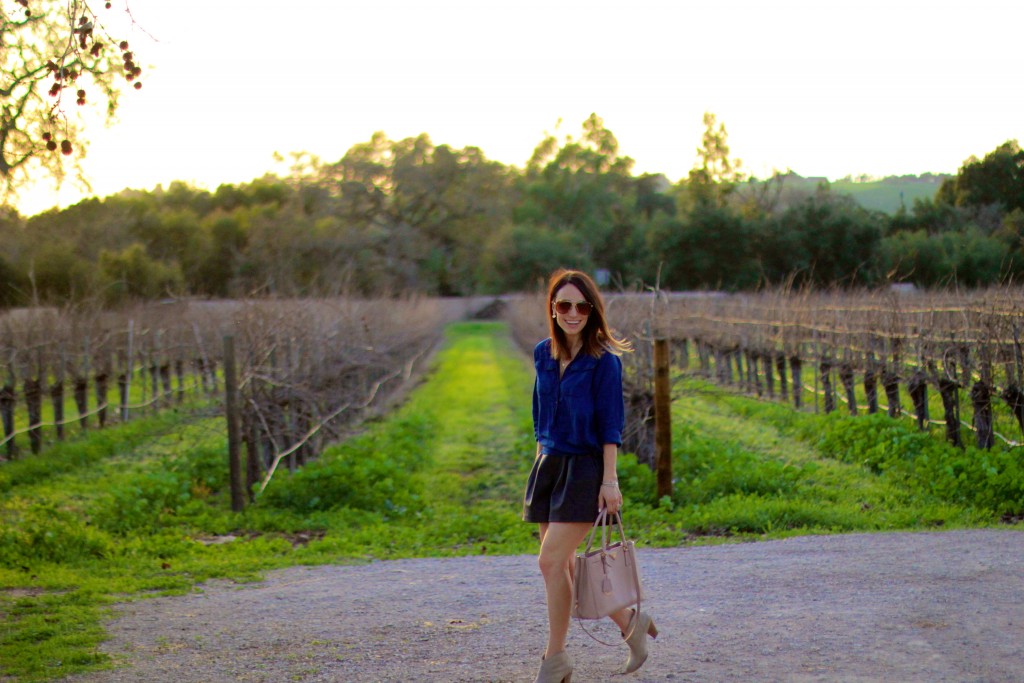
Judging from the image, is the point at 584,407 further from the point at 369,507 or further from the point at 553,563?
the point at 369,507

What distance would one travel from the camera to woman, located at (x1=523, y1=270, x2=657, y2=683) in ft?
14.3

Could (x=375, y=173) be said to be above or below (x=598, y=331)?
above

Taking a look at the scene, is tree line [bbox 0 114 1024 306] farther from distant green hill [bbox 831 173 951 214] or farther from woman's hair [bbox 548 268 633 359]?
woman's hair [bbox 548 268 633 359]

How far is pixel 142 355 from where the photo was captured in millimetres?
22734

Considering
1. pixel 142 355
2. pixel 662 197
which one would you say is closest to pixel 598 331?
pixel 142 355

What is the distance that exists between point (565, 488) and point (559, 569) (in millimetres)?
333

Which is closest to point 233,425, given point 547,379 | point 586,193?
point 547,379

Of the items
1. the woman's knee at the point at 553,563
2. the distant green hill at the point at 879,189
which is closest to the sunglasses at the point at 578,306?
the woman's knee at the point at 553,563

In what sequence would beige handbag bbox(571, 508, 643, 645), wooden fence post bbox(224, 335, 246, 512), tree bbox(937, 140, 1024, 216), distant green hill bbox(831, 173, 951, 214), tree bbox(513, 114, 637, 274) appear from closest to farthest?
beige handbag bbox(571, 508, 643, 645)
wooden fence post bbox(224, 335, 246, 512)
tree bbox(937, 140, 1024, 216)
distant green hill bbox(831, 173, 951, 214)
tree bbox(513, 114, 637, 274)

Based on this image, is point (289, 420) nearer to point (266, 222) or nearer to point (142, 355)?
point (142, 355)

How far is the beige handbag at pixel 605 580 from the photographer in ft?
14.1

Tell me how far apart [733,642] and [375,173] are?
242 ft

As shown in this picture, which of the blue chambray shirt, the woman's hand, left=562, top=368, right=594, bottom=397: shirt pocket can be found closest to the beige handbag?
the woman's hand

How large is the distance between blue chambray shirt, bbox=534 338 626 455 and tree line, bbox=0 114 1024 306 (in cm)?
788
